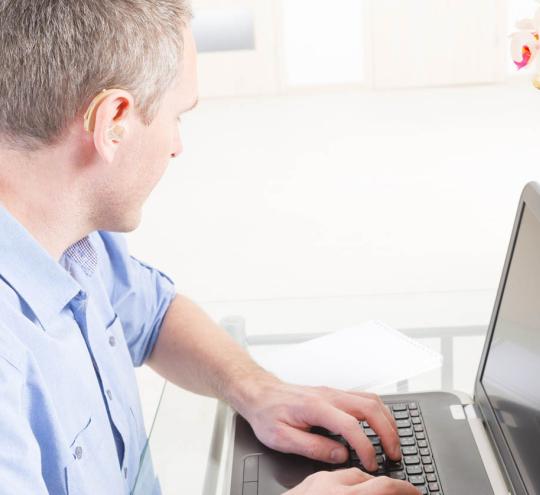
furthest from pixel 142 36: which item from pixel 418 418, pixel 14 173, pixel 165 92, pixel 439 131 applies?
pixel 439 131

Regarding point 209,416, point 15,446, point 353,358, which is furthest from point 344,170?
point 15,446

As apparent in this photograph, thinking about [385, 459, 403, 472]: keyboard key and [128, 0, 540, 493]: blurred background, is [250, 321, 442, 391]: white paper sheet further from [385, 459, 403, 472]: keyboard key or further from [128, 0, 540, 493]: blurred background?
[385, 459, 403, 472]: keyboard key

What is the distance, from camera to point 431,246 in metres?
3.67

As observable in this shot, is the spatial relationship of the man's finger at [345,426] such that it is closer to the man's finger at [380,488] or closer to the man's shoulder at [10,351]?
the man's finger at [380,488]

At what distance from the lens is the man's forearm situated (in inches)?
48.4

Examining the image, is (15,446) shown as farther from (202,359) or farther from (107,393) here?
(202,359)

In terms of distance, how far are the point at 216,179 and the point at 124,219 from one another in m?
3.76

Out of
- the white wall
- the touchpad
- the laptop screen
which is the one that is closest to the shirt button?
the touchpad

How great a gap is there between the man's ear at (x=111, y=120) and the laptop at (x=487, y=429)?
452 mm

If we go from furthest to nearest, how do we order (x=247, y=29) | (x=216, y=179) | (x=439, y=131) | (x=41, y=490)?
(x=247, y=29) → (x=439, y=131) → (x=216, y=179) → (x=41, y=490)

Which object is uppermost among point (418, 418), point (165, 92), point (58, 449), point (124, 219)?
point (165, 92)

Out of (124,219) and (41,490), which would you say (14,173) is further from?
(41,490)

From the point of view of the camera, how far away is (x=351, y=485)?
922 millimetres

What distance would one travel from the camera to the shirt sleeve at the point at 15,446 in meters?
0.77
